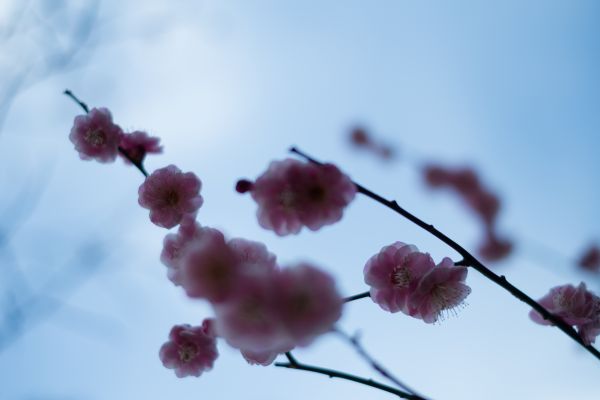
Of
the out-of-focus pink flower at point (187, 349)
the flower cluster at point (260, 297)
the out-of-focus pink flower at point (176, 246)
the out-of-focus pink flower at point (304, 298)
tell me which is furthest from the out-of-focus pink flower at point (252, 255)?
the out-of-focus pink flower at point (187, 349)

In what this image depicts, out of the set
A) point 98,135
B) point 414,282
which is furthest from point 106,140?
point 414,282

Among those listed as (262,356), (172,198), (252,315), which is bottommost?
(252,315)

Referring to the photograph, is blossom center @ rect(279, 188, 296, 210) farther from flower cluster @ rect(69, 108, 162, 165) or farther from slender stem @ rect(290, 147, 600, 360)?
flower cluster @ rect(69, 108, 162, 165)

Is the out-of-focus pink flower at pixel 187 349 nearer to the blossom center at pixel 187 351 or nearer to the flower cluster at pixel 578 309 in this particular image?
the blossom center at pixel 187 351

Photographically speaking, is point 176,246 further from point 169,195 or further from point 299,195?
point 299,195

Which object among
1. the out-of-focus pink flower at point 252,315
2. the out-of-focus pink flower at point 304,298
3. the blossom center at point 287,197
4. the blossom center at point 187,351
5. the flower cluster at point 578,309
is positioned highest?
the flower cluster at point 578,309

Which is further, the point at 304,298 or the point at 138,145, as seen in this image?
the point at 138,145
